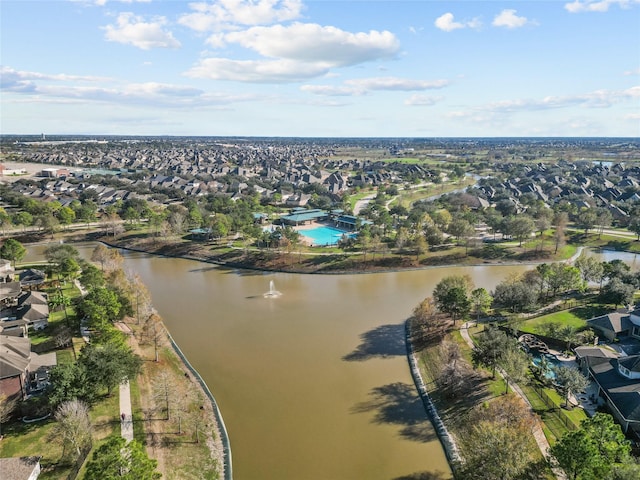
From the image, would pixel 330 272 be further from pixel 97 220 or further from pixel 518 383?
pixel 97 220

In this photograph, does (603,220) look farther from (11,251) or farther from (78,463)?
(11,251)

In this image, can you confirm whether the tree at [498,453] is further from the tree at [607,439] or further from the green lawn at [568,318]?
the green lawn at [568,318]

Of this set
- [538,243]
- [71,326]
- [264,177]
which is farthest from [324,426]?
[264,177]

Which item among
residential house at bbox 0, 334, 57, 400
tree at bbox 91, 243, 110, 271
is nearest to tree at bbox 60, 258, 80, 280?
tree at bbox 91, 243, 110, 271

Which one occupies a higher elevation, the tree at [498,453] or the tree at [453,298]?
the tree at [453,298]

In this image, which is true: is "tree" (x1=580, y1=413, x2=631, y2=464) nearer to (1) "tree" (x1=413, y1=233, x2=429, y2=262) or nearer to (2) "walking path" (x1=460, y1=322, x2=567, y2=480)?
(2) "walking path" (x1=460, y1=322, x2=567, y2=480)

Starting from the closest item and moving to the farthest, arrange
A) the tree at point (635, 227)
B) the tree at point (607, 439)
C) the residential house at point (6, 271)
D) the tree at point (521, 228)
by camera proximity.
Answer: the tree at point (607, 439)
the residential house at point (6, 271)
the tree at point (521, 228)
the tree at point (635, 227)

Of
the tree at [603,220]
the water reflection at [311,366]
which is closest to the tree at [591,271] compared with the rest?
the water reflection at [311,366]
